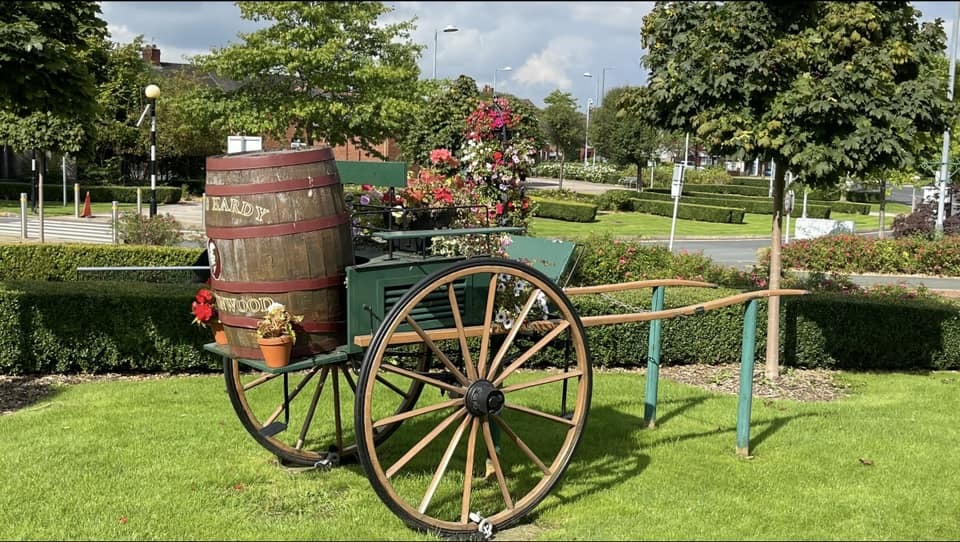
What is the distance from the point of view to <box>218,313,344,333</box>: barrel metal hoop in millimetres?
4227

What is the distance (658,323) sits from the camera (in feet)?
21.5

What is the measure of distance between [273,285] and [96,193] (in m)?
35.7

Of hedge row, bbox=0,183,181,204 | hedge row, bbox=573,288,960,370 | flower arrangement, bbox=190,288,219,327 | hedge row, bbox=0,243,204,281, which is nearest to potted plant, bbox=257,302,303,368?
flower arrangement, bbox=190,288,219,327

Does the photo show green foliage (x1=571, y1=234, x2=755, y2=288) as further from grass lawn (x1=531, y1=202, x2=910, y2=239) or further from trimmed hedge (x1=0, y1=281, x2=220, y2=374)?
grass lawn (x1=531, y1=202, x2=910, y2=239)

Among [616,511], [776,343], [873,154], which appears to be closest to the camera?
[616,511]

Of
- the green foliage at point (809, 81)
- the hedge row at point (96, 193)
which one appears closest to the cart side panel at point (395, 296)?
the green foliage at point (809, 81)

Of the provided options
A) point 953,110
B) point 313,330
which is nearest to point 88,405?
point 313,330

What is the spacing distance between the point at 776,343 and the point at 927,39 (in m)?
3.45

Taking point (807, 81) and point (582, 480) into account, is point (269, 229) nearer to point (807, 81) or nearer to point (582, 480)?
point (582, 480)

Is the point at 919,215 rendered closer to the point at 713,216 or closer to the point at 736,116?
the point at 713,216

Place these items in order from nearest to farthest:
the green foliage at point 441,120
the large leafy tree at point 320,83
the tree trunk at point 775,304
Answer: the tree trunk at point 775,304
the large leafy tree at point 320,83
the green foliage at point 441,120

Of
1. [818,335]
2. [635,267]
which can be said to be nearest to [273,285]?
[818,335]

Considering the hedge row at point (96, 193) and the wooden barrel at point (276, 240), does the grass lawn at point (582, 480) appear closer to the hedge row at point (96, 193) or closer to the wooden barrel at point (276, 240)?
the wooden barrel at point (276, 240)

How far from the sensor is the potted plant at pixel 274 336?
403cm
